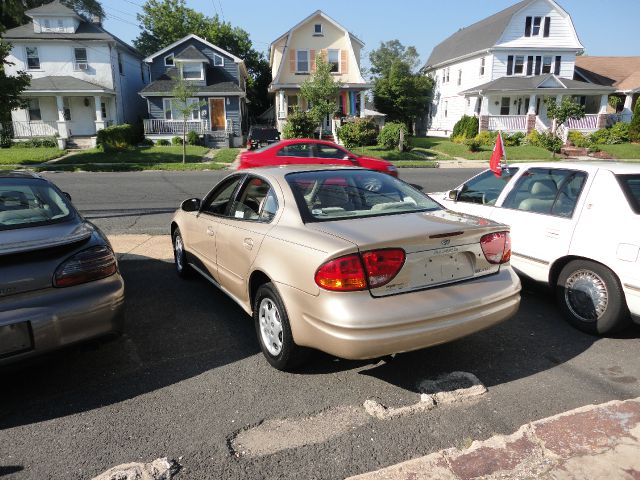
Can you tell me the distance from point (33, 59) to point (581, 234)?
1407 inches

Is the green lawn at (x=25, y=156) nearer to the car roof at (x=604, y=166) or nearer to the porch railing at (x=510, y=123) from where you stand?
the car roof at (x=604, y=166)

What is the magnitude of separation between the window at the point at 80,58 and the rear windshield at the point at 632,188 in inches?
1344

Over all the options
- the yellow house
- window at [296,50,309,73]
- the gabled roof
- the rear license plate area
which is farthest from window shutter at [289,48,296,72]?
the rear license plate area

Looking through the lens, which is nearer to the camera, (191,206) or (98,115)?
(191,206)

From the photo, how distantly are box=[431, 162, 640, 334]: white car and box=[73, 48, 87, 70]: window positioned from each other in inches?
1299

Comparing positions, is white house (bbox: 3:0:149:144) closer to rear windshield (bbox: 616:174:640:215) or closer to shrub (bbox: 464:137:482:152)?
shrub (bbox: 464:137:482:152)

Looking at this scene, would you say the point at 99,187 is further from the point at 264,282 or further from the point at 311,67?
the point at 311,67

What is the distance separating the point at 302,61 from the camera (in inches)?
1288

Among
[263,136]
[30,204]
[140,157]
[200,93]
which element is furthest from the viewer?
[200,93]

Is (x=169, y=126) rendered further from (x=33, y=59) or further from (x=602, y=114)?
(x=602, y=114)

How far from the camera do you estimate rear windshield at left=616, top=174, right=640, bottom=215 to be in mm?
3937

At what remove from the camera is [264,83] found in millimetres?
52031

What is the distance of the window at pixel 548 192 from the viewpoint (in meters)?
4.46

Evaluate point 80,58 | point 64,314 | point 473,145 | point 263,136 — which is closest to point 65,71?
point 80,58
